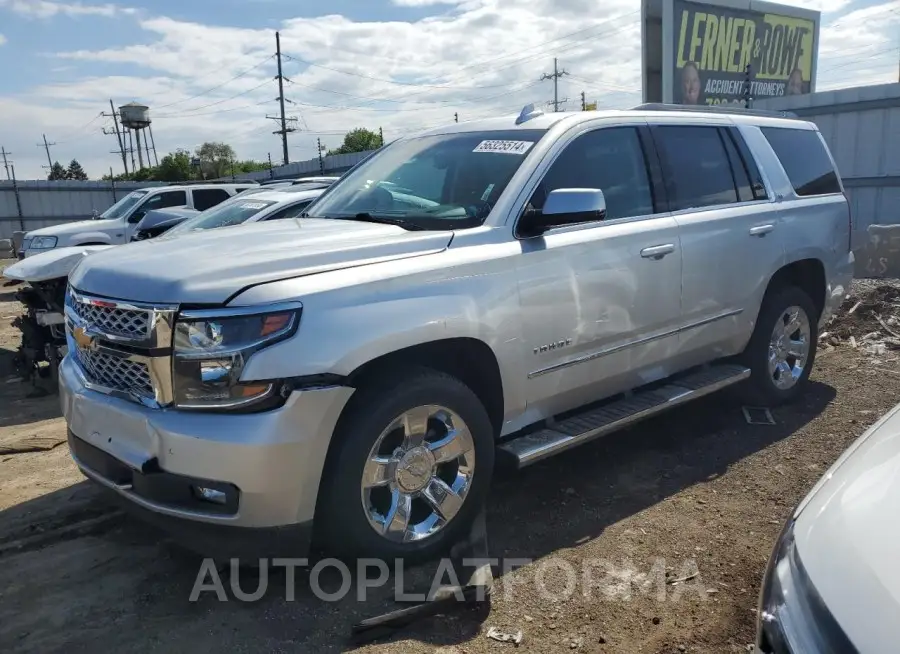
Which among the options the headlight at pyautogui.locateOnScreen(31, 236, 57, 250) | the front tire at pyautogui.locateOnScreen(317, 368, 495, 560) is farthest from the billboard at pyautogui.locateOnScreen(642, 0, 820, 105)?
the front tire at pyautogui.locateOnScreen(317, 368, 495, 560)

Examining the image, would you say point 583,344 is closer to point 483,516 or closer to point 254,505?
point 483,516

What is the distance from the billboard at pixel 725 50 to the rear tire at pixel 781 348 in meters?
12.4

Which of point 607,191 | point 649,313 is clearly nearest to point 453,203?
point 607,191

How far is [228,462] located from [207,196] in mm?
13320

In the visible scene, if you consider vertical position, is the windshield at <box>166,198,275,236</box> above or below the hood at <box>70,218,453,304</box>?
below

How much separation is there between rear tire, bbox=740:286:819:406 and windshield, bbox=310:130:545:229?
2319 mm

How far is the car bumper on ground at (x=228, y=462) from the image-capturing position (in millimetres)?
2740

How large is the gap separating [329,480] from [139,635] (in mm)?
946

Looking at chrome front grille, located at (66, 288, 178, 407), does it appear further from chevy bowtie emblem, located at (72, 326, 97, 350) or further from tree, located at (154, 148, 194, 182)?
A: tree, located at (154, 148, 194, 182)

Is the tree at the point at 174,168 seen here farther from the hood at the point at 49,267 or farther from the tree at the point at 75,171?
the hood at the point at 49,267

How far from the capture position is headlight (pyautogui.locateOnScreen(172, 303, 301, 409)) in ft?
9.05

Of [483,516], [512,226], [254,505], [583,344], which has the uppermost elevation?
[512,226]

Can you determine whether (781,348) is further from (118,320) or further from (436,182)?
(118,320)

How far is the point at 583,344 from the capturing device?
12.6 ft
